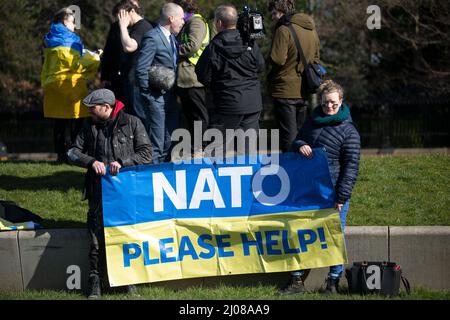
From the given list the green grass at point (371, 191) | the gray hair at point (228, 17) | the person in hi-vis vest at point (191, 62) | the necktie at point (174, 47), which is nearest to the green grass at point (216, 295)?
the green grass at point (371, 191)

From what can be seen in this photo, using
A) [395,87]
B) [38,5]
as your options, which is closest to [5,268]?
[395,87]

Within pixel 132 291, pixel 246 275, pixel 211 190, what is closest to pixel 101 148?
pixel 211 190

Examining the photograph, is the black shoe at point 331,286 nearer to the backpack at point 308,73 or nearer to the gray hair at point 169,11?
the backpack at point 308,73

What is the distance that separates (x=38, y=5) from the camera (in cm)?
2534

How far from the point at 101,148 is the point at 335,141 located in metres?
2.22

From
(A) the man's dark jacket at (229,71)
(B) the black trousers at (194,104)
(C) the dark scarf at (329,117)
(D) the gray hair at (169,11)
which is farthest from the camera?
(B) the black trousers at (194,104)

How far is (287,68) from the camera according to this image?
378 inches

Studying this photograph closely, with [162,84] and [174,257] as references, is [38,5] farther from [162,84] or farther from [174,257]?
[174,257]

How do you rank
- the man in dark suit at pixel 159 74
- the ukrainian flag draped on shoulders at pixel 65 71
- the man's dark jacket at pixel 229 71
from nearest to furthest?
the man's dark jacket at pixel 229 71
the man in dark suit at pixel 159 74
the ukrainian flag draped on shoulders at pixel 65 71

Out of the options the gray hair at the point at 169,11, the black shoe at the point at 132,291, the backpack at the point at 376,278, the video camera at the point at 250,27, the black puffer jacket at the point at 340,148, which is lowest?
the black shoe at the point at 132,291

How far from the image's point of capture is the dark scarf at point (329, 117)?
7754 millimetres

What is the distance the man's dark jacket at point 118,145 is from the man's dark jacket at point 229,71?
1098 millimetres

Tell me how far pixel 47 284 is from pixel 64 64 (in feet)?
12.9

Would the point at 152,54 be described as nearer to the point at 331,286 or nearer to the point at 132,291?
the point at 132,291
